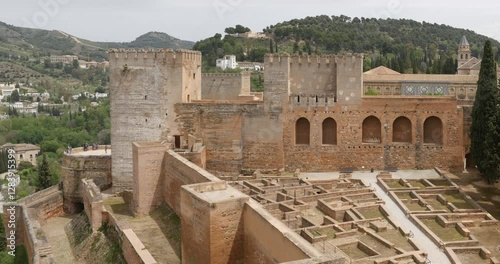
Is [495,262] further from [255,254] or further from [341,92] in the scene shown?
[341,92]

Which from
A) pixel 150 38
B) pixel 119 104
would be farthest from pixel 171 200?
pixel 150 38

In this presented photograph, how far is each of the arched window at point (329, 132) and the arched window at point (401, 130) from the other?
3.10 metres

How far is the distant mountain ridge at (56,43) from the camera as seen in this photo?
532ft

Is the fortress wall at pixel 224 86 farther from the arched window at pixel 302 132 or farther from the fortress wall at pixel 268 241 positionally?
the fortress wall at pixel 268 241

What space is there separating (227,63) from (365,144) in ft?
162

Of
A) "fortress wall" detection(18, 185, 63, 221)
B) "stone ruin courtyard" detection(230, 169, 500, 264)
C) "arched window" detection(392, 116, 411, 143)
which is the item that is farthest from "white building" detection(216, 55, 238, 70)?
"stone ruin courtyard" detection(230, 169, 500, 264)

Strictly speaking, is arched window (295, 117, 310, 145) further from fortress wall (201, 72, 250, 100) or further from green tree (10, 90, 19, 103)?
green tree (10, 90, 19, 103)

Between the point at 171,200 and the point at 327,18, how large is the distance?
9974 centimetres

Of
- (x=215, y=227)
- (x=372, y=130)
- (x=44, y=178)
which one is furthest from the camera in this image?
(x=44, y=178)

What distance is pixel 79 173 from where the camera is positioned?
102ft

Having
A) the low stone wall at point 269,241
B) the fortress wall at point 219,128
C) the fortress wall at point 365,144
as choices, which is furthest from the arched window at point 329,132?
the low stone wall at point 269,241

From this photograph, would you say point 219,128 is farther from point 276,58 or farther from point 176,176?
point 176,176

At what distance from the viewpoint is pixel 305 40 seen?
8975 centimetres

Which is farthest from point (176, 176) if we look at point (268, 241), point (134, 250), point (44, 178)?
point (44, 178)
